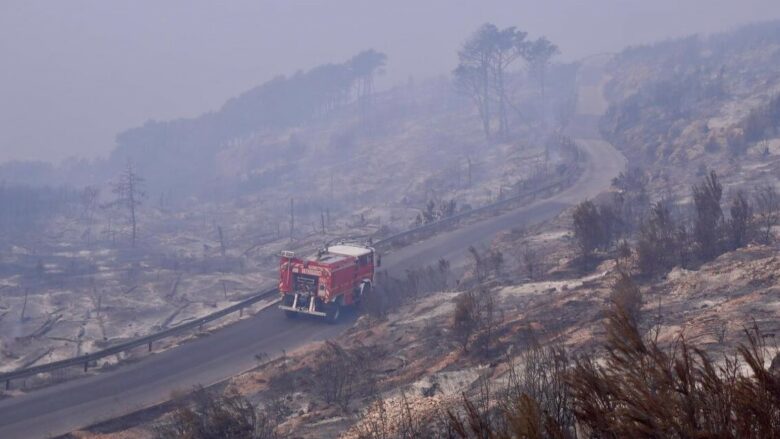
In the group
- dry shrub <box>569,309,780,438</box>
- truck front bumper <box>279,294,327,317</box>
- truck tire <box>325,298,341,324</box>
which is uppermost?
dry shrub <box>569,309,780,438</box>

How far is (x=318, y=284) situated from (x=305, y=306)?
109 centimetres

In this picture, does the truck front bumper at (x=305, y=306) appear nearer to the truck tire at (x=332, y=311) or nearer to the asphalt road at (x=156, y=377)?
the truck tire at (x=332, y=311)

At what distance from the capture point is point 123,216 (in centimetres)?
7088

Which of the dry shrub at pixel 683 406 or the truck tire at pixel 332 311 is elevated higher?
the dry shrub at pixel 683 406

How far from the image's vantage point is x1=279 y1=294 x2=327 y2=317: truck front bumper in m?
28.7

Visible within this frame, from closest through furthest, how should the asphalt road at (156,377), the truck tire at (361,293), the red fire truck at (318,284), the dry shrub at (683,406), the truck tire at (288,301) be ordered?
the dry shrub at (683,406) → the asphalt road at (156,377) → the red fire truck at (318,284) → the truck tire at (288,301) → the truck tire at (361,293)

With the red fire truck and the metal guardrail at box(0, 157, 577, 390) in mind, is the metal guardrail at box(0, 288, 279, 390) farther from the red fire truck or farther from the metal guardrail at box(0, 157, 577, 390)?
the red fire truck

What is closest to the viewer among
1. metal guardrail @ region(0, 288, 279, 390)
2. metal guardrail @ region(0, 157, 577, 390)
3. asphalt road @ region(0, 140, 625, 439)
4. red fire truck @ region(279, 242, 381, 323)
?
asphalt road @ region(0, 140, 625, 439)

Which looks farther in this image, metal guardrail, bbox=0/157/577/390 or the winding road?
metal guardrail, bbox=0/157/577/390

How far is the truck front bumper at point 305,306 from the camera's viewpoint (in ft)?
94.1

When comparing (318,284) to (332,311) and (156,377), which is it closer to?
(332,311)

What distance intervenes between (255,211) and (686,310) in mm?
63906

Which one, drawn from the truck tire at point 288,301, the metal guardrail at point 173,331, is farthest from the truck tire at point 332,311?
the metal guardrail at point 173,331

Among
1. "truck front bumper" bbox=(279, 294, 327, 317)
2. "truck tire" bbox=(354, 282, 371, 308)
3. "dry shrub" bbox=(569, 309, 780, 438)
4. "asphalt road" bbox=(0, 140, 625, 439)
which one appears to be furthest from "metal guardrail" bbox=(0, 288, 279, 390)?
"dry shrub" bbox=(569, 309, 780, 438)
